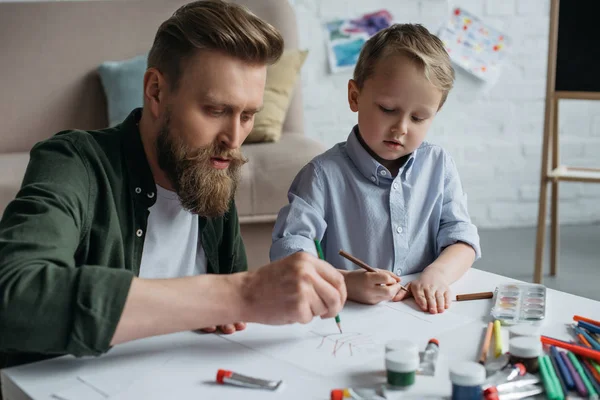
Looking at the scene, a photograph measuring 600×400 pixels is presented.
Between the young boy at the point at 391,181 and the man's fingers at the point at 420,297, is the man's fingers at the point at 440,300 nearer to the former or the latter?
the man's fingers at the point at 420,297

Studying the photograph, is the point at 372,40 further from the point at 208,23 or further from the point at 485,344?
Result: the point at 485,344

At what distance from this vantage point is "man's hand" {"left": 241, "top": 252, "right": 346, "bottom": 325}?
904 mm

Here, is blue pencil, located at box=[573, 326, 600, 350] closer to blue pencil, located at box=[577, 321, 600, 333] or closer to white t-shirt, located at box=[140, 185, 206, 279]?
blue pencil, located at box=[577, 321, 600, 333]

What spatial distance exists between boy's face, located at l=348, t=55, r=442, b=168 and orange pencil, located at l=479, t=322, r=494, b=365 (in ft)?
1.67

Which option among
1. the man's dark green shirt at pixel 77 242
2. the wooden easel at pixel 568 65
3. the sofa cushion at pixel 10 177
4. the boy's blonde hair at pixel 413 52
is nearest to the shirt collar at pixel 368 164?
the boy's blonde hair at pixel 413 52

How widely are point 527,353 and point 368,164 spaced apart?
2.25ft

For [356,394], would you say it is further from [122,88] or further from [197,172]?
[122,88]

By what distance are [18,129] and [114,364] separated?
89.7 inches

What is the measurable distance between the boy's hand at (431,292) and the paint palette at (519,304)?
0.08m

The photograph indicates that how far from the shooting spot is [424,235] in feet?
4.91

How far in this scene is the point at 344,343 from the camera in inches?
37.9

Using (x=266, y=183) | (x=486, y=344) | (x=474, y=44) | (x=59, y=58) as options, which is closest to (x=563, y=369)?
(x=486, y=344)

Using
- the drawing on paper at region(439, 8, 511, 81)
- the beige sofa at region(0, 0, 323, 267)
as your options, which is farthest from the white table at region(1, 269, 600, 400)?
the drawing on paper at region(439, 8, 511, 81)

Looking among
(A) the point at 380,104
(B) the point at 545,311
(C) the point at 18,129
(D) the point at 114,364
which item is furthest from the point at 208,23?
(C) the point at 18,129
